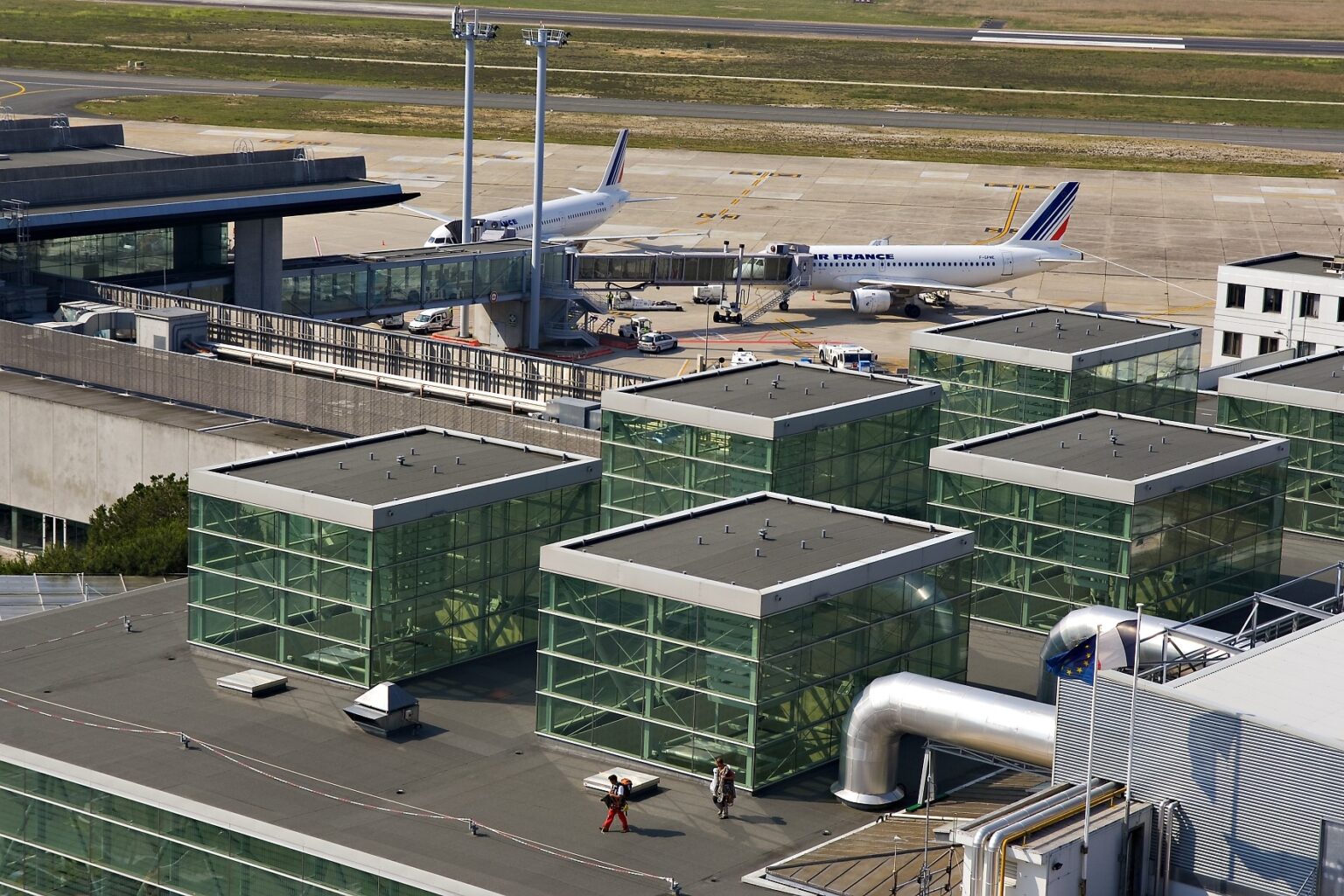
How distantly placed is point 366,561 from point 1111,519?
20.4m

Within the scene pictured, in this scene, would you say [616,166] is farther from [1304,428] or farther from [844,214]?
[1304,428]

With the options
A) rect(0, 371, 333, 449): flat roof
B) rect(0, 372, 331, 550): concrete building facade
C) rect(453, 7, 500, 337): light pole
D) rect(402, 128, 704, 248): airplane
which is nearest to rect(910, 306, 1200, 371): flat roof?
rect(0, 371, 333, 449): flat roof

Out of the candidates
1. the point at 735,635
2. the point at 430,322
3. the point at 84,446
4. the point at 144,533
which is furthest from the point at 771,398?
the point at 430,322

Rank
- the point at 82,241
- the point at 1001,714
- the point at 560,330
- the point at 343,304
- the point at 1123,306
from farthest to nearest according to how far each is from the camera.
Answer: the point at 1123,306 → the point at 560,330 → the point at 343,304 → the point at 82,241 → the point at 1001,714

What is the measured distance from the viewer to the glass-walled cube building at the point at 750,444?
55.8 metres

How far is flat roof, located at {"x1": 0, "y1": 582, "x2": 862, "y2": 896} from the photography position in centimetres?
3784

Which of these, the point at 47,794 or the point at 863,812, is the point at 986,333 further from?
the point at 47,794

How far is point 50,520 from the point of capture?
76938 mm

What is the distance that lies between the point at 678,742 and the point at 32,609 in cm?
2342

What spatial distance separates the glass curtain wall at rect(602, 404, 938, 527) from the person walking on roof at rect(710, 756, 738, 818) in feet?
52.4

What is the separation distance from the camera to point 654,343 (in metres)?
112

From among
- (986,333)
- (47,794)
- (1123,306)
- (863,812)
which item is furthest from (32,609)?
(1123,306)

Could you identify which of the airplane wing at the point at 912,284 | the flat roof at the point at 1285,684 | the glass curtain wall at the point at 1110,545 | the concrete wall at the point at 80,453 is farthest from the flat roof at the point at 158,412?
the airplane wing at the point at 912,284

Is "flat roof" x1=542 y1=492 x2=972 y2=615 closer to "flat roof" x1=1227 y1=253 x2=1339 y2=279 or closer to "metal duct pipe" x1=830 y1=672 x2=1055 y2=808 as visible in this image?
"metal duct pipe" x1=830 y1=672 x2=1055 y2=808
